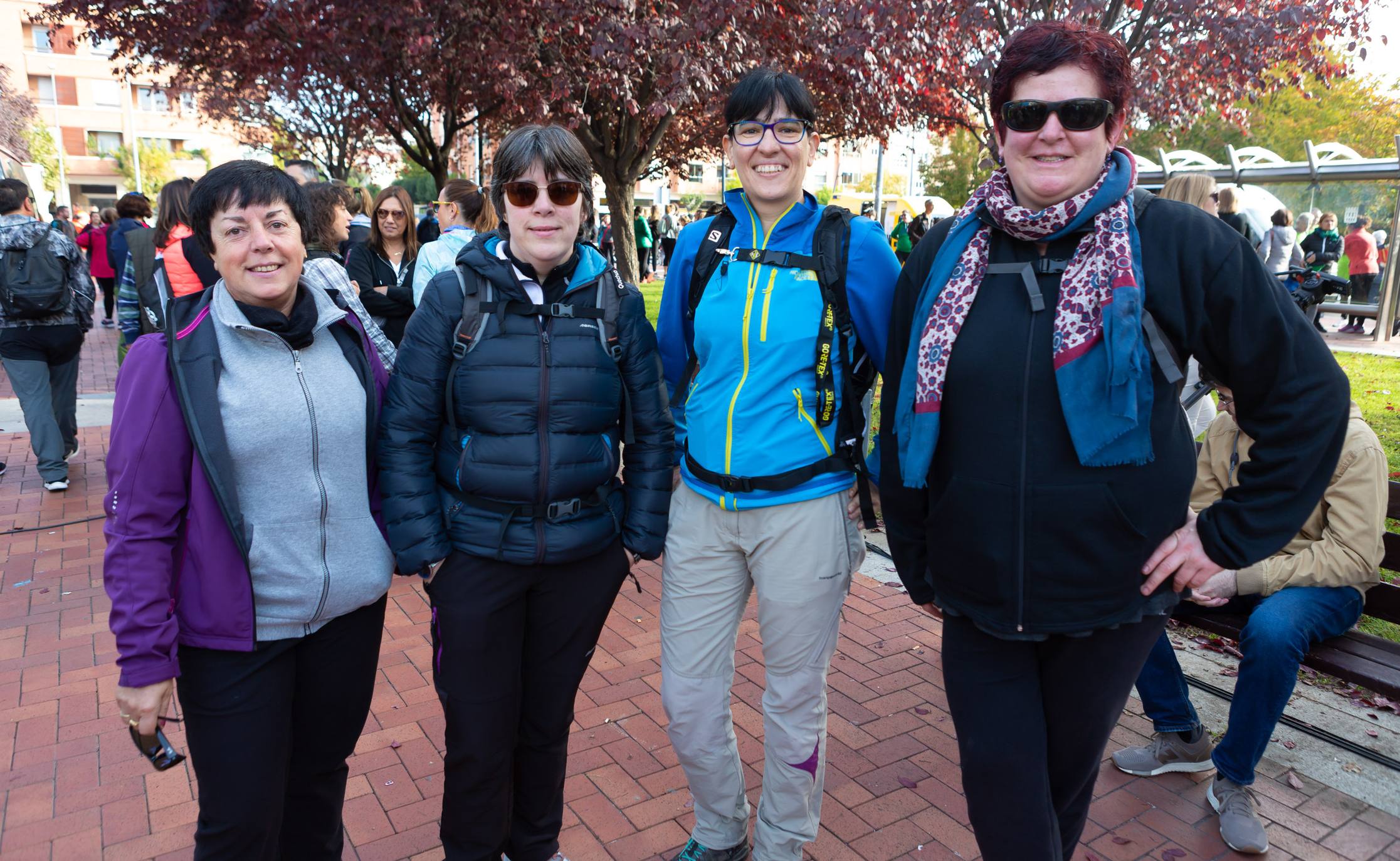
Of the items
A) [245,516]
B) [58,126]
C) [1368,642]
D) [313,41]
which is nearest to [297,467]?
[245,516]

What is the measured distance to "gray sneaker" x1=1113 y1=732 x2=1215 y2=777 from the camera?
3.26 m

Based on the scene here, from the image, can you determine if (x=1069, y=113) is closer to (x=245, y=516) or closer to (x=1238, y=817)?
(x=245, y=516)

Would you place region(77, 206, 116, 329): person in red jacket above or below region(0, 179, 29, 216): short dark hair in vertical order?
below

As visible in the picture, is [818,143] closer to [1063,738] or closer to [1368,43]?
[1063,738]

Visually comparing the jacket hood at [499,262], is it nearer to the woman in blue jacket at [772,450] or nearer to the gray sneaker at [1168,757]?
the woman in blue jacket at [772,450]

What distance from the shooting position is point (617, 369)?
8.17 feet

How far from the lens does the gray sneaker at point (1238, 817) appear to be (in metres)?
2.83

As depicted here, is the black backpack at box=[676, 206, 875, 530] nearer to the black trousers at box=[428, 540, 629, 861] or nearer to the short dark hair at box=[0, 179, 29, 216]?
the black trousers at box=[428, 540, 629, 861]

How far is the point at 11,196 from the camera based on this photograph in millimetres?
6789

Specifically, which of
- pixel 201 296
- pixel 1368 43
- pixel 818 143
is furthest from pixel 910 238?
pixel 201 296

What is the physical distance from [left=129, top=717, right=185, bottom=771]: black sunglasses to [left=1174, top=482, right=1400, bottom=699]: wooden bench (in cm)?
328

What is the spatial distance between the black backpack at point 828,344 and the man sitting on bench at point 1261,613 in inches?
41.3

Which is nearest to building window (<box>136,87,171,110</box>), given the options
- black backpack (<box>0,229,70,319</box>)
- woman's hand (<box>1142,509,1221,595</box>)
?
black backpack (<box>0,229,70,319</box>)

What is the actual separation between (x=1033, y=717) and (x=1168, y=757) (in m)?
1.64
